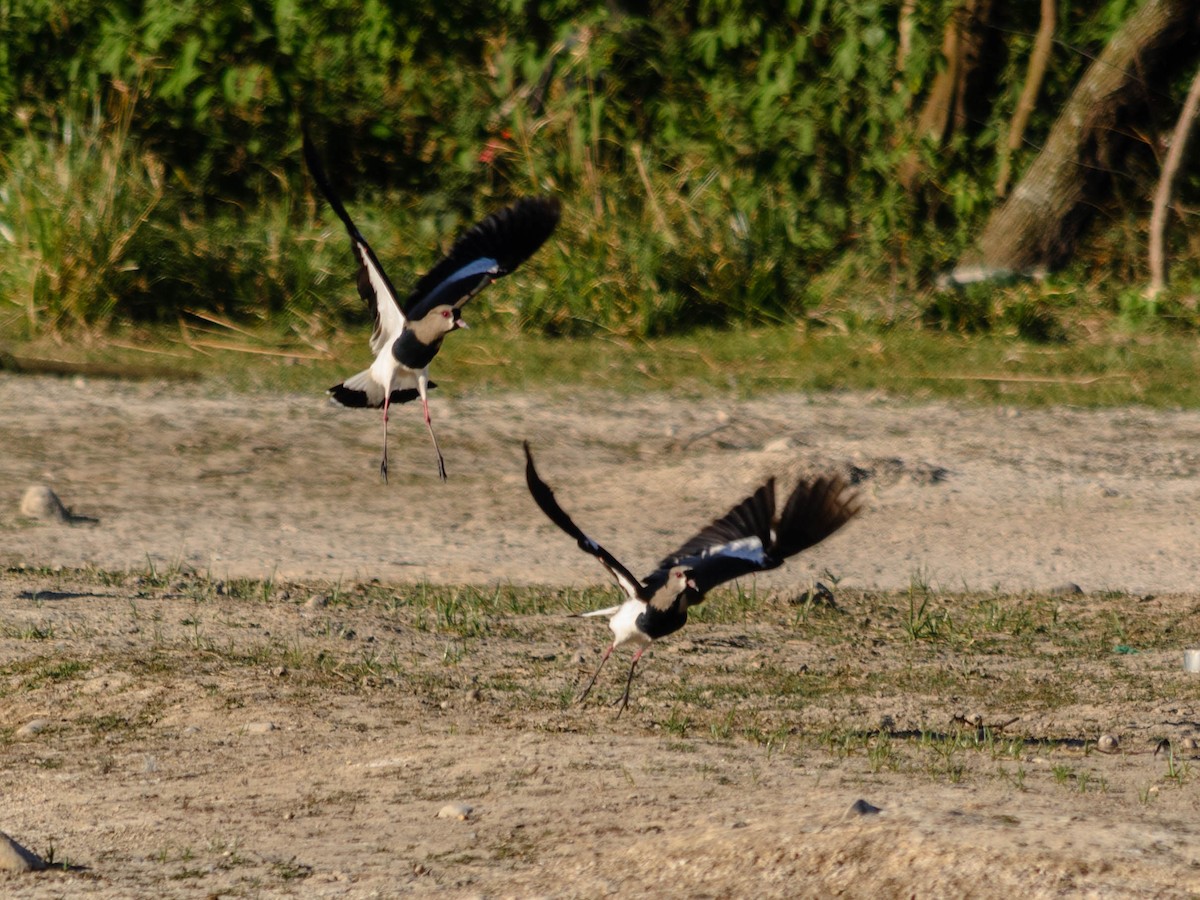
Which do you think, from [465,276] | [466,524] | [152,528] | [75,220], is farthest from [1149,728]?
[75,220]

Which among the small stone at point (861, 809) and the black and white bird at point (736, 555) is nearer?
the small stone at point (861, 809)

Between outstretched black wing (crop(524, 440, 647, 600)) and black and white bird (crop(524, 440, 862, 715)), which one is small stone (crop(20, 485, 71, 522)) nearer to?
black and white bird (crop(524, 440, 862, 715))

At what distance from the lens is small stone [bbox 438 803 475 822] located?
374 cm

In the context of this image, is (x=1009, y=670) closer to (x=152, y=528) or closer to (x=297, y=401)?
(x=152, y=528)

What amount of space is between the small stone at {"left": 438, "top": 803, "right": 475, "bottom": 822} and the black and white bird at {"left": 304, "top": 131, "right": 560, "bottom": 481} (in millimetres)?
1953

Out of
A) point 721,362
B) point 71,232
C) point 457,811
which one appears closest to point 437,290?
point 457,811

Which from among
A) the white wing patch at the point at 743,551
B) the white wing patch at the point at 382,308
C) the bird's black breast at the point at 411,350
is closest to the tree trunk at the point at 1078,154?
the white wing patch at the point at 382,308

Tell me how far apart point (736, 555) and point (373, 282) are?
1.76m

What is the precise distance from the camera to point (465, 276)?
5.57m

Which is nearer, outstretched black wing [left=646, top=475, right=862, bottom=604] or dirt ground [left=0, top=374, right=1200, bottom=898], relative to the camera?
dirt ground [left=0, top=374, right=1200, bottom=898]

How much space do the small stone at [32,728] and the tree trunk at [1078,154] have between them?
24.9 ft

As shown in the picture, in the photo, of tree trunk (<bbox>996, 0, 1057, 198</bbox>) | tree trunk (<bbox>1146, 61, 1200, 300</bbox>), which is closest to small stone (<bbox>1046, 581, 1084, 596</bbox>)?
tree trunk (<bbox>1146, 61, 1200, 300</bbox>)

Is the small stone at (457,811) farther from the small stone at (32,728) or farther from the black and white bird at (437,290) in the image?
the black and white bird at (437,290)

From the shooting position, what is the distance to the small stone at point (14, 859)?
3.51 metres
